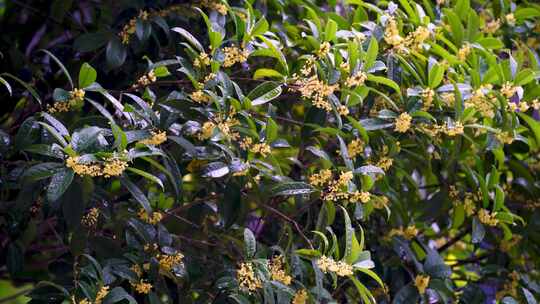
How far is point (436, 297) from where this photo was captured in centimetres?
204

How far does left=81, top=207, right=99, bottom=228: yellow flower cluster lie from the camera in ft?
5.67

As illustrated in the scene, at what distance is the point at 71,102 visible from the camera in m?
1.71

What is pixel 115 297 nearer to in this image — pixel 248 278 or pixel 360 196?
pixel 248 278

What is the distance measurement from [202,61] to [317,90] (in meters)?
0.26

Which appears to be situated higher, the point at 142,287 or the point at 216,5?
the point at 216,5

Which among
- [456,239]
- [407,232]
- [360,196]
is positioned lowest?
[456,239]

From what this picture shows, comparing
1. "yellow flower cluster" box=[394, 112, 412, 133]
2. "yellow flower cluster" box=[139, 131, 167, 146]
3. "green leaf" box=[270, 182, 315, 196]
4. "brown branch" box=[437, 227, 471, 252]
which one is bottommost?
"brown branch" box=[437, 227, 471, 252]

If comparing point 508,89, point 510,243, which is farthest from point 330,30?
point 510,243

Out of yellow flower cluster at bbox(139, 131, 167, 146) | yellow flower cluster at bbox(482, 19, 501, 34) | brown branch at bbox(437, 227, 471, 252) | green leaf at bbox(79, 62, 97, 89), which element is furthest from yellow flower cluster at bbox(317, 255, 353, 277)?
yellow flower cluster at bbox(482, 19, 501, 34)

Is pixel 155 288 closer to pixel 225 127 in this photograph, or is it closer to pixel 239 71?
pixel 225 127

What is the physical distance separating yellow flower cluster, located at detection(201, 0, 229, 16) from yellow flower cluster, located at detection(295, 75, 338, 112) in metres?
0.35

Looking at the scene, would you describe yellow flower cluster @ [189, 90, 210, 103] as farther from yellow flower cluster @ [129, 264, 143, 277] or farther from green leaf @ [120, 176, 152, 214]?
yellow flower cluster @ [129, 264, 143, 277]

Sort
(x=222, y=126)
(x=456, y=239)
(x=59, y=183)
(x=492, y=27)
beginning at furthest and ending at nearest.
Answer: (x=456, y=239) → (x=492, y=27) → (x=222, y=126) → (x=59, y=183)

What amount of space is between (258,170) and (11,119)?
1.03 metres
